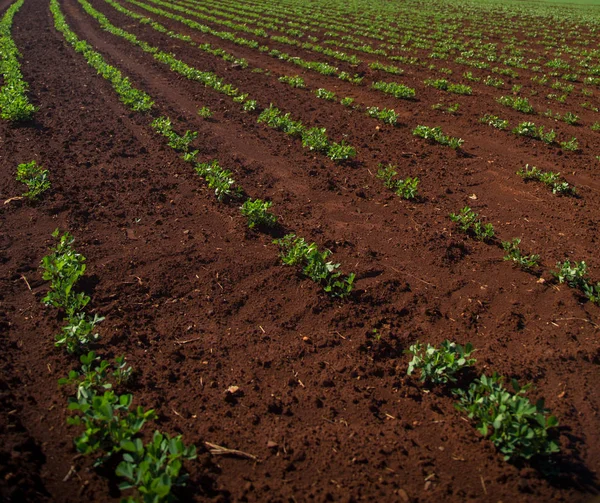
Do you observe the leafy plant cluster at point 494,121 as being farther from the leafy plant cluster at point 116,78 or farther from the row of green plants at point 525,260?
the leafy plant cluster at point 116,78

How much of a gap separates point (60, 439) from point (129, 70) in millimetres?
15051

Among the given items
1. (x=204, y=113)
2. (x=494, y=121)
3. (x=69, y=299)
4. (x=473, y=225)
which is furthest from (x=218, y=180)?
(x=494, y=121)

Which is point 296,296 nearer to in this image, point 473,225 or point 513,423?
point 513,423

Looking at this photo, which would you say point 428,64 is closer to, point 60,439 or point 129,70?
point 129,70

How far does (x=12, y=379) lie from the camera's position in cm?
415

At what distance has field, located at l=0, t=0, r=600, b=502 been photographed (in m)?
3.50

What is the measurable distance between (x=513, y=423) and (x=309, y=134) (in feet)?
24.4

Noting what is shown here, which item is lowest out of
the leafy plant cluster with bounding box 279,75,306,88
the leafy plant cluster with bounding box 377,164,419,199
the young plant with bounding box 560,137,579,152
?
the leafy plant cluster with bounding box 377,164,419,199

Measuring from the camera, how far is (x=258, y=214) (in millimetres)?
6590

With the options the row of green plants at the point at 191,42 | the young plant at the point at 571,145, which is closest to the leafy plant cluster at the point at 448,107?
the young plant at the point at 571,145

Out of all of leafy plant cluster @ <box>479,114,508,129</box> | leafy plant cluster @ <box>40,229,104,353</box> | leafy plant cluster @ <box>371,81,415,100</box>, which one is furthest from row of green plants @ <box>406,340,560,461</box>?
leafy plant cluster @ <box>371,81,415,100</box>

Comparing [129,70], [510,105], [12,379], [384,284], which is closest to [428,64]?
[510,105]

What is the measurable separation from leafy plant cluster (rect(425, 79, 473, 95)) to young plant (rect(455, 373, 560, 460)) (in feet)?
39.1

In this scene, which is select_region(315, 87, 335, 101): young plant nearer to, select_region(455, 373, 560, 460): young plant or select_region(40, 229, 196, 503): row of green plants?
select_region(40, 229, 196, 503): row of green plants
